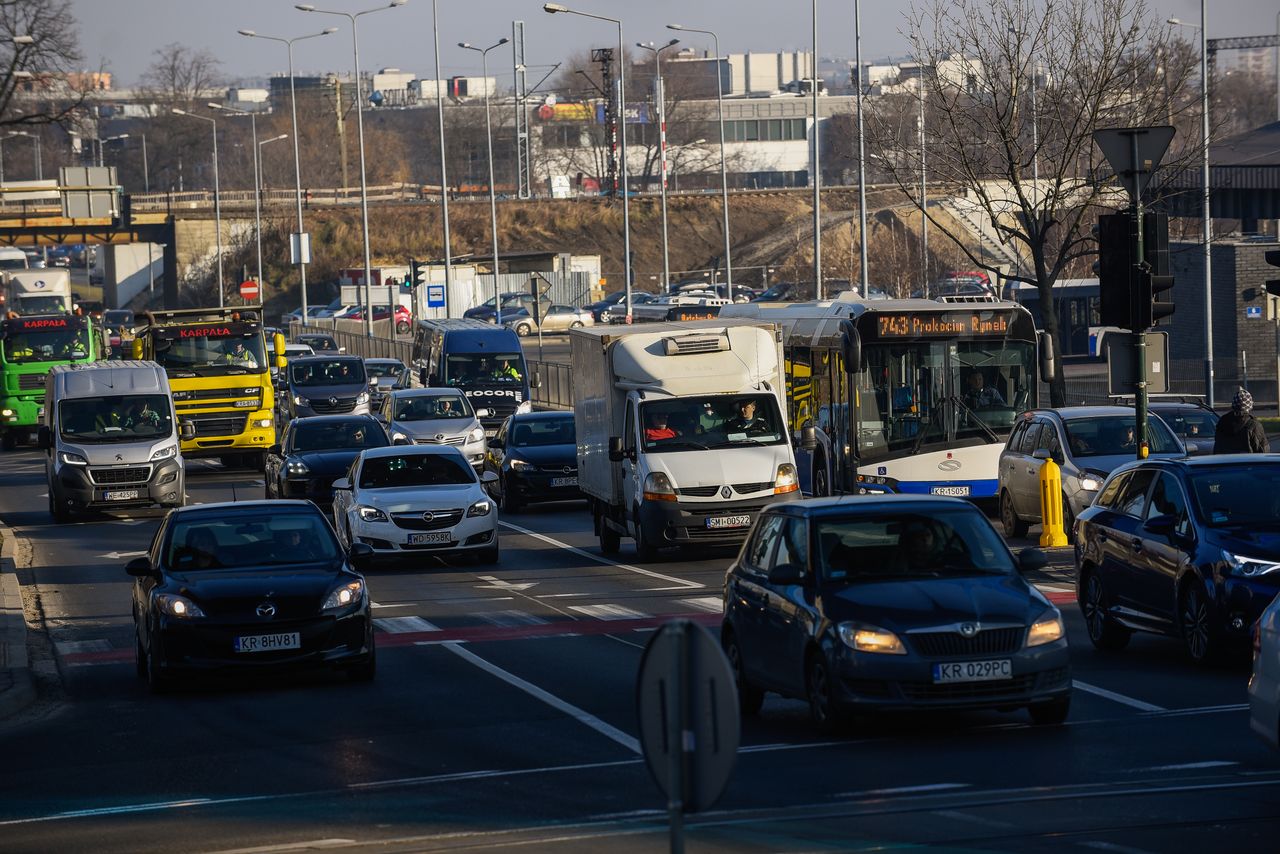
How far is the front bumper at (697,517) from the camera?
23328 mm

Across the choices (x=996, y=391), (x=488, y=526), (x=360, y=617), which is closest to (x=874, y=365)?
(x=996, y=391)

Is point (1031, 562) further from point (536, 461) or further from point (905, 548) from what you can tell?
point (536, 461)

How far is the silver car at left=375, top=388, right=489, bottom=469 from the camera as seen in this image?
36562 mm

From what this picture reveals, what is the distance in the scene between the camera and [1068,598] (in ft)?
63.5

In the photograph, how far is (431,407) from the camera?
125 feet

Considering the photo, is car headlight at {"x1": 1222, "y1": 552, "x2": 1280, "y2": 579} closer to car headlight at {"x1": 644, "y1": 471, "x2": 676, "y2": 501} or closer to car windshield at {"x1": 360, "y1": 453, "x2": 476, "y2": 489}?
car headlight at {"x1": 644, "y1": 471, "x2": 676, "y2": 501}

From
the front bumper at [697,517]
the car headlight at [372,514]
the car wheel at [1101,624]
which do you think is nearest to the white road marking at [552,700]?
the car wheel at [1101,624]

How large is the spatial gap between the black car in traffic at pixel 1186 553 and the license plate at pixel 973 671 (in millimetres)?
3153

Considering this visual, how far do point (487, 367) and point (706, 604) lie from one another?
28.7m

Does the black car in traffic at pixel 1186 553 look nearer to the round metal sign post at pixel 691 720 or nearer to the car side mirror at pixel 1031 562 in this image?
the car side mirror at pixel 1031 562

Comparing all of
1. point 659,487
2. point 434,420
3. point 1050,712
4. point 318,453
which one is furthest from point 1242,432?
point 434,420

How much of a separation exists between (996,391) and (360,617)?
1375 cm

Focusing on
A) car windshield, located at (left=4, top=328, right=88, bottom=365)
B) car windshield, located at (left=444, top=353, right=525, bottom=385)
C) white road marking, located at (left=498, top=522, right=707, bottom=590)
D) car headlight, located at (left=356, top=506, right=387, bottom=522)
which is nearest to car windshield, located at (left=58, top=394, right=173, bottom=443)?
white road marking, located at (left=498, top=522, right=707, bottom=590)

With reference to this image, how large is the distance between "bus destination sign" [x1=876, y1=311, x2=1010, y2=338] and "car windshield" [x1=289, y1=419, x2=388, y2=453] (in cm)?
988
